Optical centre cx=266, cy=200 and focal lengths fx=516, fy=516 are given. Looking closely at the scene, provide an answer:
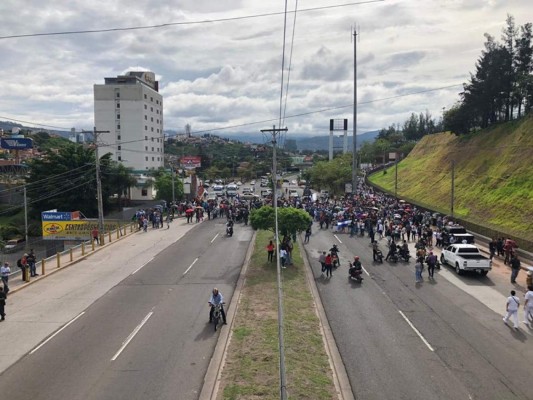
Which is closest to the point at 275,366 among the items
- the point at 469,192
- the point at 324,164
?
the point at 469,192

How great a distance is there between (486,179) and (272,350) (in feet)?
127

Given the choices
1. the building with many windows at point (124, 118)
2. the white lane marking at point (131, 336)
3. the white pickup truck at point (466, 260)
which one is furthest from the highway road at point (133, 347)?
the building with many windows at point (124, 118)

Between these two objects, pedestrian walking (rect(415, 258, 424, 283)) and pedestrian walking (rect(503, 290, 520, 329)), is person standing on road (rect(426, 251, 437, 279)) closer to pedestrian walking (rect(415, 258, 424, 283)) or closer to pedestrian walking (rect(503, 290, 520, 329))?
pedestrian walking (rect(415, 258, 424, 283))

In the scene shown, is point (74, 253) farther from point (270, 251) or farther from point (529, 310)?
point (529, 310)

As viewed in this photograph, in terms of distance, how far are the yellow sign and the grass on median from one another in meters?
17.4

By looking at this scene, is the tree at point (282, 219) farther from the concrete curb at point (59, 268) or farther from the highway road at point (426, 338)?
the concrete curb at point (59, 268)

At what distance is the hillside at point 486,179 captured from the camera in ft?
122

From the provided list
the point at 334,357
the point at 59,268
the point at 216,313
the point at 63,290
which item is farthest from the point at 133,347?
the point at 59,268

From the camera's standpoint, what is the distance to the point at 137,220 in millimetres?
43781

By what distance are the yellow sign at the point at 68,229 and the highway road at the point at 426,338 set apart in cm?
1841

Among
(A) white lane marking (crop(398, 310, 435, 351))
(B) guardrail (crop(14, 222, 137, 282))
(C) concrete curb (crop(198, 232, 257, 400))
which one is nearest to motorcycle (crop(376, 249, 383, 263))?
(A) white lane marking (crop(398, 310, 435, 351))

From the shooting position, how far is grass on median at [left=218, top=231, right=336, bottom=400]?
11406 mm

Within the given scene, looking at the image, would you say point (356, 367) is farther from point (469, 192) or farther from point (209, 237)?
point (469, 192)

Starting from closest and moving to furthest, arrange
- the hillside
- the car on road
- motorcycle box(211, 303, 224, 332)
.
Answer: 1. motorcycle box(211, 303, 224, 332)
2. the car on road
3. the hillside
